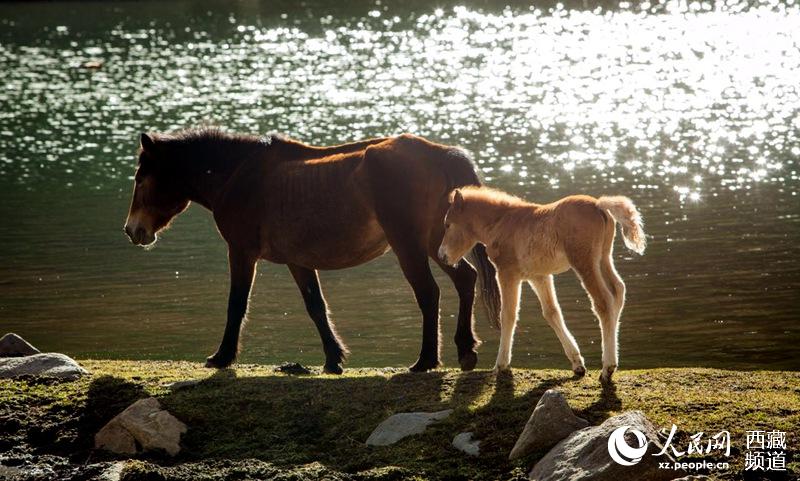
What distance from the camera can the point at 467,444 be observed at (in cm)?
795

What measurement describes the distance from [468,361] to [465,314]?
0.43 m

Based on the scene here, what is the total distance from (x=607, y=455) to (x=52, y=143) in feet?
107

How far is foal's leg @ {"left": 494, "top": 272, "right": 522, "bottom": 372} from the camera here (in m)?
9.48

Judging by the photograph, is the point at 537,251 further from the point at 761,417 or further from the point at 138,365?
the point at 138,365

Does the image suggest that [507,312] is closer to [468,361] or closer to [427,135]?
[468,361]

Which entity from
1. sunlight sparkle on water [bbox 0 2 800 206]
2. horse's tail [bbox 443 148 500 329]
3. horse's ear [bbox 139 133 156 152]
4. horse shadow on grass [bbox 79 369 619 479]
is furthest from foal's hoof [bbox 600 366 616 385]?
sunlight sparkle on water [bbox 0 2 800 206]

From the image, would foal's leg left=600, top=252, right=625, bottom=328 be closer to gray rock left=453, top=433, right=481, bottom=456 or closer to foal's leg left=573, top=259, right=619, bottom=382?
foal's leg left=573, top=259, right=619, bottom=382

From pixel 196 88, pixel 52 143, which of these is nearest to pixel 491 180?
pixel 52 143

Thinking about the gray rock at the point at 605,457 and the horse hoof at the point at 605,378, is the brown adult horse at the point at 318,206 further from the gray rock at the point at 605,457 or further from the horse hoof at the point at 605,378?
the gray rock at the point at 605,457

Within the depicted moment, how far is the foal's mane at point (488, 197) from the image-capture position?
9.79 meters

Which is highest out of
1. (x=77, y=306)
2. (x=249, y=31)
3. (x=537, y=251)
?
(x=249, y=31)

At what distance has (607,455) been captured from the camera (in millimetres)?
7082

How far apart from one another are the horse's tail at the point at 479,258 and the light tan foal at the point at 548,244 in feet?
1.49

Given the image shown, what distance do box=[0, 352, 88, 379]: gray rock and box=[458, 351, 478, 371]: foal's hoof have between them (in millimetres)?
3355
